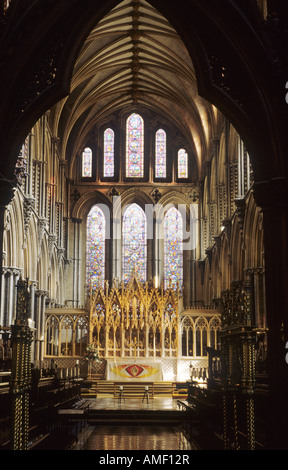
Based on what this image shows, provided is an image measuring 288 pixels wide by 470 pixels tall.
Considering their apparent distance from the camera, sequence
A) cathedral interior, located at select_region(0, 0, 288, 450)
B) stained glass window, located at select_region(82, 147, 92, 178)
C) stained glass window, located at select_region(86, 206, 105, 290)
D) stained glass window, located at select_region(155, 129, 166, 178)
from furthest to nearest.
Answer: stained glass window, located at select_region(155, 129, 166, 178) < stained glass window, located at select_region(82, 147, 92, 178) < stained glass window, located at select_region(86, 206, 105, 290) < cathedral interior, located at select_region(0, 0, 288, 450)

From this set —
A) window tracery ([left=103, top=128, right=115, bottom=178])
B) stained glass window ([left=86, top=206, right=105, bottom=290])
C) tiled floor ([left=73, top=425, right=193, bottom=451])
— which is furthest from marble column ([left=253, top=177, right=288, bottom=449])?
window tracery ([left=103, top=128, right=115, bottom=178])

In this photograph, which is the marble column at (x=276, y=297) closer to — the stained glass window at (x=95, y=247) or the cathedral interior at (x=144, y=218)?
the cathedral interior at (x=144, y=218)

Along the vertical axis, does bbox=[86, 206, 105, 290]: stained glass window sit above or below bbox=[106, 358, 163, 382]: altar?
above

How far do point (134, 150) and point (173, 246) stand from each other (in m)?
5.93

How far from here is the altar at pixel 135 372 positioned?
25219 millimetres

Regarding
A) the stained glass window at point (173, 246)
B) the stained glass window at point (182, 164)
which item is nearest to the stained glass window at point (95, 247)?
the stained glass window at point (173, 246)

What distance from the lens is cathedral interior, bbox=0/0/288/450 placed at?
10609mm

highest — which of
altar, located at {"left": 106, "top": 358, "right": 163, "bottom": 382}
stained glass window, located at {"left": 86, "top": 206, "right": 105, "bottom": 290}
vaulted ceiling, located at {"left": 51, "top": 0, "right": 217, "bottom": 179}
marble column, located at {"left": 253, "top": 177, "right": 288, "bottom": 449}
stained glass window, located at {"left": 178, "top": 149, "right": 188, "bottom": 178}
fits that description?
vaulted ceiling, located at {"left": 51, "top": 0, "right": 217, "bottom": 179}

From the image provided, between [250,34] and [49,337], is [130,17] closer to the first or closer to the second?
[49,337]

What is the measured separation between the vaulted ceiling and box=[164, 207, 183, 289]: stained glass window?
3346 millimetres

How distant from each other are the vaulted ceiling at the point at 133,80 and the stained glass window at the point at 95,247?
3.83 metres

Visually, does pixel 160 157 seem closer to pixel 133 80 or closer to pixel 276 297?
pixel 133 80

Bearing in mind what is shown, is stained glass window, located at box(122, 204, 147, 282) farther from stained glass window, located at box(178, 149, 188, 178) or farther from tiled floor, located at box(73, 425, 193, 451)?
tiled floor, located at box(73, 425, 193, 451)

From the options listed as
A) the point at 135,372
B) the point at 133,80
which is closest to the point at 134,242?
the point at 133,80
